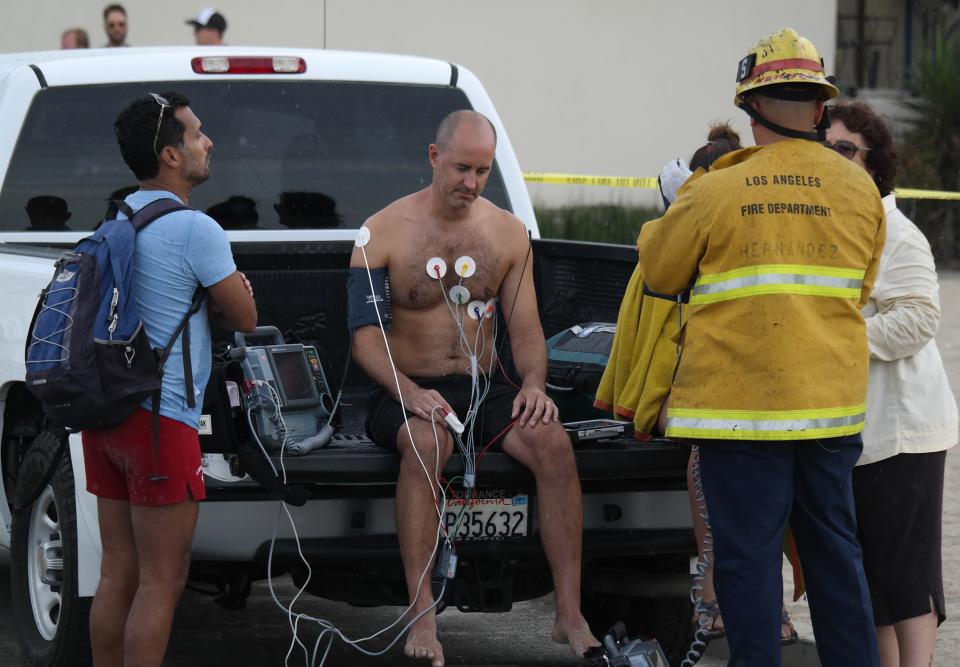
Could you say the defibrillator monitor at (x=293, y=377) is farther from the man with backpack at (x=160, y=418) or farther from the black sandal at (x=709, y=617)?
the black sandal at (x=709, y=617)

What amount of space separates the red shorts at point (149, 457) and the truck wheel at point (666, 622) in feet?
6.10

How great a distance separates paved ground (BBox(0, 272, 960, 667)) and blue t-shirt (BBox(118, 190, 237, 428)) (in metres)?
1.68

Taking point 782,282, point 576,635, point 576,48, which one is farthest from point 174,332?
point 576,48

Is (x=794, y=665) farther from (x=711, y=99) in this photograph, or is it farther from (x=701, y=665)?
(x=711, y=99)

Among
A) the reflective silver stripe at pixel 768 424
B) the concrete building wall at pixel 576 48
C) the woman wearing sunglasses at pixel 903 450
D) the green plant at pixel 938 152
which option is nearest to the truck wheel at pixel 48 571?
the reflective silver stripe at pixel 768 424

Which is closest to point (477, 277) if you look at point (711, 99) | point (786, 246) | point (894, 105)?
point (786, 246)

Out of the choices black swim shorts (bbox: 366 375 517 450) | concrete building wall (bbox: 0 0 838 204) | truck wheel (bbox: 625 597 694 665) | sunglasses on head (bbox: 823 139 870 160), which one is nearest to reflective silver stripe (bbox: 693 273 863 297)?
sunglasses on head (bbox: 823 139 870 160)

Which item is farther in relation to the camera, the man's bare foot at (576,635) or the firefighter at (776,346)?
the man's bare foot at (576,635)

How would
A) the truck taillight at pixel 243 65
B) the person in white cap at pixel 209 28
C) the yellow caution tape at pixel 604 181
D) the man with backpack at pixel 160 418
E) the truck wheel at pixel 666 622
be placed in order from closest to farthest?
the man with backpack at pixel 160 418 → the truck wheel at pixel 666 622 → the truck taillight at pixel 243 65 → the person in white cap at pixel 209 28 → the yellow caution tape at pixel 604 181

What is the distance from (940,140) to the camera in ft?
73.7

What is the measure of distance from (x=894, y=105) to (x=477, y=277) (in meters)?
19.7

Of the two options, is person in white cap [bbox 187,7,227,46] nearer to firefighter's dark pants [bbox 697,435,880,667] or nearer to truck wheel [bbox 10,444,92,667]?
truck wheel [bbox 10,444,92,667]

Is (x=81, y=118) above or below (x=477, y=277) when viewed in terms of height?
above

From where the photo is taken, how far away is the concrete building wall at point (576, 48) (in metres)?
18.4
